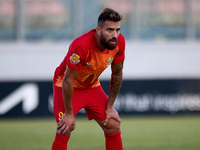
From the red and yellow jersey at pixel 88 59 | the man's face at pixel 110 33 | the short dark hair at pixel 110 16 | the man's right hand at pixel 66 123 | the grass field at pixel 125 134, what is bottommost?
the grass field at pixel 125 134

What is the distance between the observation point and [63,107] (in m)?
3.97

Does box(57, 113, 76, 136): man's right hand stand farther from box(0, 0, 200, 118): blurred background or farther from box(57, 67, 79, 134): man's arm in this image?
box(0, 0, 200, 118): blurred background

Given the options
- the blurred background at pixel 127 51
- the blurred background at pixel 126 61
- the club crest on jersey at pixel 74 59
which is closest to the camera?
the club crest on jersey at pixel 74 59

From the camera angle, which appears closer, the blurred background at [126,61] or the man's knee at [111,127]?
the man's knee at [111,127]

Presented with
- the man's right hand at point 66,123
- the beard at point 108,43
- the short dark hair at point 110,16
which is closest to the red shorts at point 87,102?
the man's right hand at point 66,123

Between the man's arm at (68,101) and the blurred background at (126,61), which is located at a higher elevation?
the man's arm at (68,101)

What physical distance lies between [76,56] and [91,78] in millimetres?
528

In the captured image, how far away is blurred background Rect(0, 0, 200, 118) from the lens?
9.02m

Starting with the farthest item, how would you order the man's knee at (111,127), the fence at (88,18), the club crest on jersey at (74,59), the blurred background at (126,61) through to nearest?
the fence at (88,18), the blurred background at (126,61), the man's knee at (111,127), the club crest on jersey at (74,59)

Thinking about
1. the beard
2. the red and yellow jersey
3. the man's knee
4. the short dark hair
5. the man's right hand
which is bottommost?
the man's knee

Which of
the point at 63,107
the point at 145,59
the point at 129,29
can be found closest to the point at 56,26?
the point at 129,29

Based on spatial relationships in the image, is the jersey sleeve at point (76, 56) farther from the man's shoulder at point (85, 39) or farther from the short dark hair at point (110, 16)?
the short dark hair at point (110, 16)

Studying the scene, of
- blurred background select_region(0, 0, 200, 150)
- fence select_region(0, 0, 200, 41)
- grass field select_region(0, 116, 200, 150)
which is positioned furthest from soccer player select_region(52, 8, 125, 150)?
fence select_region(0, 0, 200, 41)

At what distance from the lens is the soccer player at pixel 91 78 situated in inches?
143
